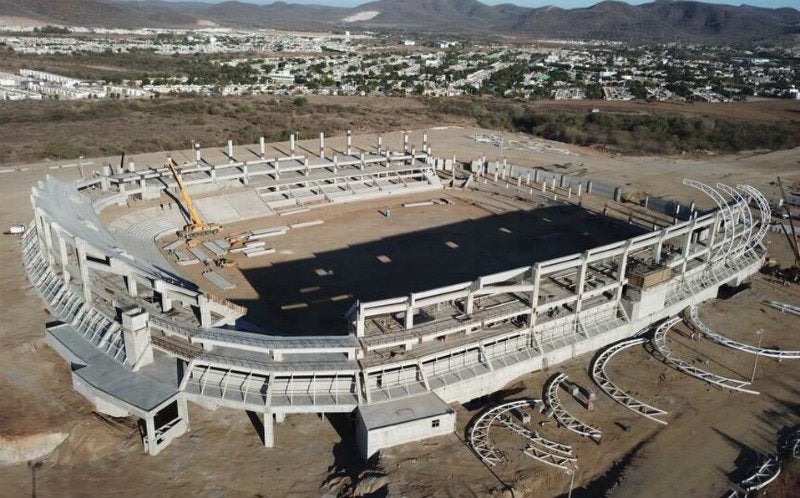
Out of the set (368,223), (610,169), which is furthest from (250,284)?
(610,169)

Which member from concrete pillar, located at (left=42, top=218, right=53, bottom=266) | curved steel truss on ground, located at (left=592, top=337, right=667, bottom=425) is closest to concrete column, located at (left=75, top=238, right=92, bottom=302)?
concrete pillar, located at (left=42, top=218, right=53, bottom=266)

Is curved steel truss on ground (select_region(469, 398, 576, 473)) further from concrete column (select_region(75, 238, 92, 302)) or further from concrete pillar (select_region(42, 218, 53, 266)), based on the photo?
concrete pillar (select_region(42, 218, 53, 266))

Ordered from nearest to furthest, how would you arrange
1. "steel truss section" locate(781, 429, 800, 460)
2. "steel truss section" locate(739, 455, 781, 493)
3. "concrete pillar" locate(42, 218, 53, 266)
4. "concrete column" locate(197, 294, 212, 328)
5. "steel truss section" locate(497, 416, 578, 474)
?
"steel truss section" locate(739, 455, 781, 493), "steel truss section" locate(497, 416, 578, 474), "steel truss section" locate(781, 429, 800, 460), "concrete column" locate(197, 294, 212, 328), "concrete pillar" locate(42, 218, 53, 266)

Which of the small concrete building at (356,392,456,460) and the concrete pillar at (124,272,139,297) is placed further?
the concrete pillar at (124,272,139,297)

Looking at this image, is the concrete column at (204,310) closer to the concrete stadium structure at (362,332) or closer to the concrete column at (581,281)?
the concrete stadium structure at (362,332)

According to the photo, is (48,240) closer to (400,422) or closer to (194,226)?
(194,226)

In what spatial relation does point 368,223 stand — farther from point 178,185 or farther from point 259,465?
point 259,465

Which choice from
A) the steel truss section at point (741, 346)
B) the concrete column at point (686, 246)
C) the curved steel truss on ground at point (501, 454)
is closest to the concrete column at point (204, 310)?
the curved steel truss on ground at point (501, 454)
